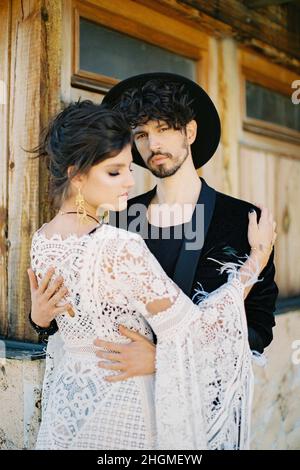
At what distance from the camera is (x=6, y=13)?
2979mm

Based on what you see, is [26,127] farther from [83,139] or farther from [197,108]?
[83,139]

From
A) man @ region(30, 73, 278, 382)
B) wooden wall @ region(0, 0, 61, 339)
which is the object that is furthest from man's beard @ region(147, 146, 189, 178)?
wooden wall @ region(0, 0, 61, 339)

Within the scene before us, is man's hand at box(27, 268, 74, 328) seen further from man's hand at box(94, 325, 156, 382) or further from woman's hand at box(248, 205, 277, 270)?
woman's hand at box(248, 205, 277, 270)

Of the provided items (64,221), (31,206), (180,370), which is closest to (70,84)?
(31,206)

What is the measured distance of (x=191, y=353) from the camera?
6.31 ft

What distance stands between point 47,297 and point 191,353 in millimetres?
505

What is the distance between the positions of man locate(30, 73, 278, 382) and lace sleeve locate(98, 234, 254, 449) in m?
0.27

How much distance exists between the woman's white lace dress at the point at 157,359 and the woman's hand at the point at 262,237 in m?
0.22

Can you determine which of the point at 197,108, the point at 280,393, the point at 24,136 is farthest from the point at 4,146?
the point at 280,393

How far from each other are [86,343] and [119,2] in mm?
2032

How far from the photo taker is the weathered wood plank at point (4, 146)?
2.93 m

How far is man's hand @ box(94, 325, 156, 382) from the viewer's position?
6.42ft

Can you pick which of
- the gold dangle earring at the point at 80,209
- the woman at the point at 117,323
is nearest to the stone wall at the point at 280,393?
the woman at the point at 117,323

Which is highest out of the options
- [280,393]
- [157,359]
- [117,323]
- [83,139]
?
[83,139]
